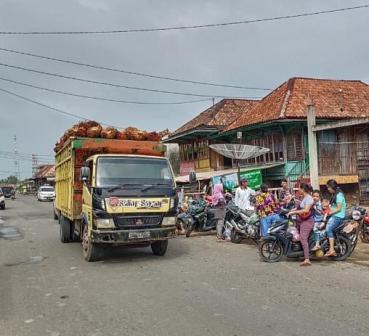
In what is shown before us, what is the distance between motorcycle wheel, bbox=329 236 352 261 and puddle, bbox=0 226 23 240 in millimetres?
9612

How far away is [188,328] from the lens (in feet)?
16.2

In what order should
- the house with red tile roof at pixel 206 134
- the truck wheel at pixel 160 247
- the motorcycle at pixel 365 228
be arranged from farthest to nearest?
the house with red tile roof at pixel 206 134, the motorcycle at pixel 365 228, the truck wheel at pixel 160 247

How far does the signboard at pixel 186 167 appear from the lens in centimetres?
3358

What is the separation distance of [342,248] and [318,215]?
0.79m

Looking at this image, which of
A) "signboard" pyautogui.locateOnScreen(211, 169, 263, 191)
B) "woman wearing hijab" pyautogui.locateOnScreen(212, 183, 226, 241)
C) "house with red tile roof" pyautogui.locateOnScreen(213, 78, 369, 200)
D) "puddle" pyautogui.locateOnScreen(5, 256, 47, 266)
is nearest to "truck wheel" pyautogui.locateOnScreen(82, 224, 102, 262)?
"puddle" pyautogui.locateOnScreen(5, 256, 47, 266)

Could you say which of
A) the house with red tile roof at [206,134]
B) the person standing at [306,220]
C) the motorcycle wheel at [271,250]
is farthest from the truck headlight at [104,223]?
the house with red tile roof at [206,134]

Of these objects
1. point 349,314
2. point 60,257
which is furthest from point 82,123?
point 349,314

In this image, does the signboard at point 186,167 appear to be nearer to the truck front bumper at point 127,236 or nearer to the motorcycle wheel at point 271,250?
the motorcycle wheel at point 271,250

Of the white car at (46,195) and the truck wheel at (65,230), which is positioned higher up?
the white car at (46,195)

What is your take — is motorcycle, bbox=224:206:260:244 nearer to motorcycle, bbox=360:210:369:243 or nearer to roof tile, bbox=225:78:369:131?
motorcycle, bbox=360:210:369:243

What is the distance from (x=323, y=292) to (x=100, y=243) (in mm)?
4500

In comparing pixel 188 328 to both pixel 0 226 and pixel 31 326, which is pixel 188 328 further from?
pixel 0 226

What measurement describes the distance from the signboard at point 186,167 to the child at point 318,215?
23.5 metres

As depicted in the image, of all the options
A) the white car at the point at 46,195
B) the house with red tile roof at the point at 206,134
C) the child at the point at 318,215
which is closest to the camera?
the child at the point at 318,215
